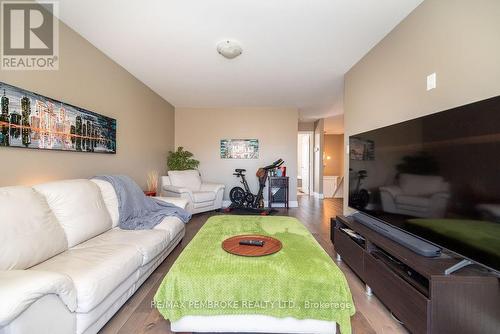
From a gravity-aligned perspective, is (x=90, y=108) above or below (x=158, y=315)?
above

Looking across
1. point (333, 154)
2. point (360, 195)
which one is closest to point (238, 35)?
point (360, 195)

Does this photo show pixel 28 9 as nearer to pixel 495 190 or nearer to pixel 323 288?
pixel 323 288

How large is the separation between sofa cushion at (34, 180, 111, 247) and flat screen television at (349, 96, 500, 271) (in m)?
2.55

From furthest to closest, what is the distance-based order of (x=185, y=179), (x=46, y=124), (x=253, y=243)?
(x=185, y=179) → (x=46, y=124) → (x=253, y=243)

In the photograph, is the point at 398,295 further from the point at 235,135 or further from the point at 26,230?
the point at 235,135

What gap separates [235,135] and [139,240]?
3.99m

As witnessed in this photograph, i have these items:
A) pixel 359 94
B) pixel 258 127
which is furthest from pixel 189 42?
pixel 258 127

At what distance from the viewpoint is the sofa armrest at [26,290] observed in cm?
88

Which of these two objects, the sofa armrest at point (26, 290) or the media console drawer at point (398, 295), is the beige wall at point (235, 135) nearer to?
the media console drawer at point (398, 295)

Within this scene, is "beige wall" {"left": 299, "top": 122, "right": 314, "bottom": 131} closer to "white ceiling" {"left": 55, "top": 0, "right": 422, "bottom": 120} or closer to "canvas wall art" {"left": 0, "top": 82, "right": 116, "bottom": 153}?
"white ceiling" {"left": 55, "top": 0, "right": 422, "bottom": 120}

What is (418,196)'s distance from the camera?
160cm

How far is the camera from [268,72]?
341 centimetres

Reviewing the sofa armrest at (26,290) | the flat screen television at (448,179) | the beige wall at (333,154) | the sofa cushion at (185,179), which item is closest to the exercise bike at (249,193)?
the sofa cushion at (185,179)

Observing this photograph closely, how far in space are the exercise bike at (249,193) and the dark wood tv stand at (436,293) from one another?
361cm
